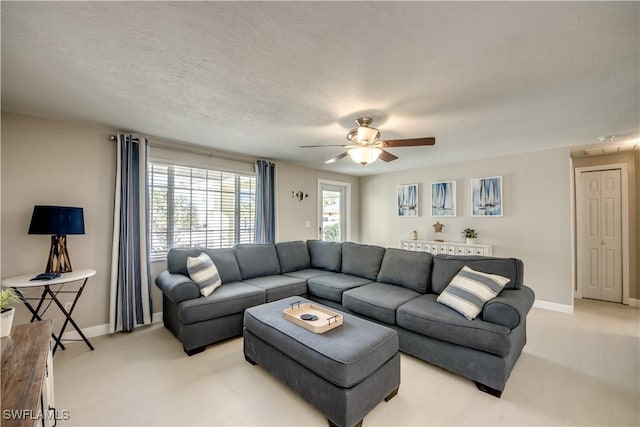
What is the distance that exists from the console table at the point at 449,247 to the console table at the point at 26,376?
472 centimetres

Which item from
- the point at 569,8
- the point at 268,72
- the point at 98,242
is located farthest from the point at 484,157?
the point at 98,242

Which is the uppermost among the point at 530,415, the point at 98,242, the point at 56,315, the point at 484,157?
the point at 484,157

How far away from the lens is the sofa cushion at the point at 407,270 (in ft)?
9.77

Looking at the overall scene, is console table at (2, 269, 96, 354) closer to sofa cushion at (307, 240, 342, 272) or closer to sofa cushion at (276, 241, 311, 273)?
sofa cushion at (276, 241, 311, 273)

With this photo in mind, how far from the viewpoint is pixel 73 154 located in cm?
291

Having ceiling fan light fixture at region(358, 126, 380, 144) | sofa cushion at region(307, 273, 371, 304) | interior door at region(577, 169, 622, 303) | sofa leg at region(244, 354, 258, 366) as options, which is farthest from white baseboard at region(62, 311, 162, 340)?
interior door at region(577, 169, 622, 303)

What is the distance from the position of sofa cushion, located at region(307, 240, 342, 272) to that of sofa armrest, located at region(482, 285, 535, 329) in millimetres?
2203

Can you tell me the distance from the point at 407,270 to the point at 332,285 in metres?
0.94

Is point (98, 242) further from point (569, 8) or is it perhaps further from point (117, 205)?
point (569, 8)

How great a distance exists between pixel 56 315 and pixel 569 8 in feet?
15.8

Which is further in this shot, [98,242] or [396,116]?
[98,242]

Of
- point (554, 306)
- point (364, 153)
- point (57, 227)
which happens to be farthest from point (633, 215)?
point (57, 227)

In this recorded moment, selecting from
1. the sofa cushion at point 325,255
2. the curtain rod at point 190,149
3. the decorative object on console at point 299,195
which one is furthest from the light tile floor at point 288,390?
the decorative object on console at point 299,195

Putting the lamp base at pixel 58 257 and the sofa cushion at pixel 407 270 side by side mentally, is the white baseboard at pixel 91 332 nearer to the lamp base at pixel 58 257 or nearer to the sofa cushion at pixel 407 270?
the lamp base at pixel 58 257
